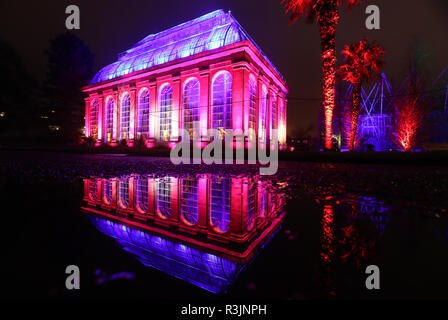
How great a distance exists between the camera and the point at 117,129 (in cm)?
3083

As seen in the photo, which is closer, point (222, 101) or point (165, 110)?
point (222, 101)

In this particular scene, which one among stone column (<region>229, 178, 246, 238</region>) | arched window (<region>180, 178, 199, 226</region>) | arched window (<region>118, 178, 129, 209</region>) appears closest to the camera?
stone column (<region>229, 178, 246, 238</region>)

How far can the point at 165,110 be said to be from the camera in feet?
85.0

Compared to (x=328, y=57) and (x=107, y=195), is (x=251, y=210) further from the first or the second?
(x=328, y=57)

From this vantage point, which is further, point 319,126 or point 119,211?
point 319,126

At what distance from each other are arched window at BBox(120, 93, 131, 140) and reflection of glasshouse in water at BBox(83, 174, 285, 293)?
1165 inches

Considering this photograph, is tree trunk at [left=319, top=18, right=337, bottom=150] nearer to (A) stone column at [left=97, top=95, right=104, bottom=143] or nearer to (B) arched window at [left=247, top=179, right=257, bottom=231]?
(B) arched window at [left=247, top=179, right=257, bottom=231]

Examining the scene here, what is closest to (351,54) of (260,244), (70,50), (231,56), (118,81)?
(231,56)

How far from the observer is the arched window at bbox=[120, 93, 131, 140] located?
30.1 meters

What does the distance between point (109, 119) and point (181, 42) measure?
17457mm

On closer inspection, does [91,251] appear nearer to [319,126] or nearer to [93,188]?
[93,188]

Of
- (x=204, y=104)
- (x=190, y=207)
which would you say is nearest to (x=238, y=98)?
(x=204, y=104)

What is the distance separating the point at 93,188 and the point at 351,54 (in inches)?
817

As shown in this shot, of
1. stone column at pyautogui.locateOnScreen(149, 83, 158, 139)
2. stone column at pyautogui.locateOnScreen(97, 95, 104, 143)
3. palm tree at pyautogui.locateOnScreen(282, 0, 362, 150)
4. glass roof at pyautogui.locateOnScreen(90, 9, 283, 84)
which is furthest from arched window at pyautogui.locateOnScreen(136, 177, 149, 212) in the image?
stone column at pyautogui.locateOnScreen(97, 95, 104, 143)
